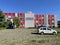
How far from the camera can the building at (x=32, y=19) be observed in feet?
413

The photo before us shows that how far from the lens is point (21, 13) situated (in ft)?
416

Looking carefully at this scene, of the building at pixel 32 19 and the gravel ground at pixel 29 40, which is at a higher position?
the building at pixel 32 19

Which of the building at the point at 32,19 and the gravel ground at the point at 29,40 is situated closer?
the gravel ground at the point at 29,40

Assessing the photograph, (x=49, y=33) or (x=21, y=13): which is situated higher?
(x=21, y=13)

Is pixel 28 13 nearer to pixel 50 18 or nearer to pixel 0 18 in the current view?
pixel 50 18

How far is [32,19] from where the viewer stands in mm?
127188

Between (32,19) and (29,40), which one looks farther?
(32,19)

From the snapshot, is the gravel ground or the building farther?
the building

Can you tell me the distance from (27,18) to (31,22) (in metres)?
4.21

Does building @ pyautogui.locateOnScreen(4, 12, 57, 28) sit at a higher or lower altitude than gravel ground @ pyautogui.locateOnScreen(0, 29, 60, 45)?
higher

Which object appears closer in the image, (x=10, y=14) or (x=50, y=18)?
(x=10, y=14)

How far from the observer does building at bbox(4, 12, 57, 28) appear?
12581cm

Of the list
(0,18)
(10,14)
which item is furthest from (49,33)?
(10,14)

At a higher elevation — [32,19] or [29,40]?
[32,19]
